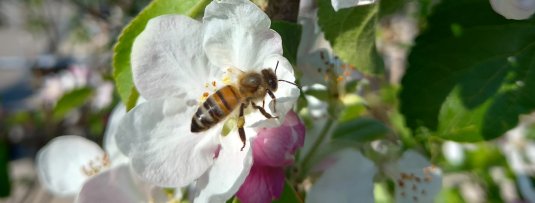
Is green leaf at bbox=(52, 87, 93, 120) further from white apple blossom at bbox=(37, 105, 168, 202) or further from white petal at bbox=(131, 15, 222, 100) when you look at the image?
white petal at bbox=(131, 15, 222, 100)

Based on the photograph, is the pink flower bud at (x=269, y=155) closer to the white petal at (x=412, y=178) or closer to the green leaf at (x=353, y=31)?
the green leaf at (x=353, y=31)

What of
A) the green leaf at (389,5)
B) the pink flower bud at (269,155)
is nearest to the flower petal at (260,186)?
the pink flower bud at (269,155)

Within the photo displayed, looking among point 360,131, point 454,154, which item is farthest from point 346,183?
point 454,154

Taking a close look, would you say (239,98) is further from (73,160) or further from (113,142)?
(73,160)

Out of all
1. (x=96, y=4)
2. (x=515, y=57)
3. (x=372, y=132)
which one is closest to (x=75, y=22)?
(x=96, y=4)

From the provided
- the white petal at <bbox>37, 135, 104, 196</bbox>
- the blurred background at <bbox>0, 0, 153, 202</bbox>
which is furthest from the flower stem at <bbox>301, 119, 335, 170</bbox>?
the blurred background at <bbox>0, 0, 153, 202</bbox>

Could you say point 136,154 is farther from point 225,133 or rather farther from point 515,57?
point 515,57

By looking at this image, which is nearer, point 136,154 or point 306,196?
point 136,154

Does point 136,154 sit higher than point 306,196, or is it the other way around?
point 136,154

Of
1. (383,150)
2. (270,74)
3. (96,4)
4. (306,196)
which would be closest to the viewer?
(270,74)
